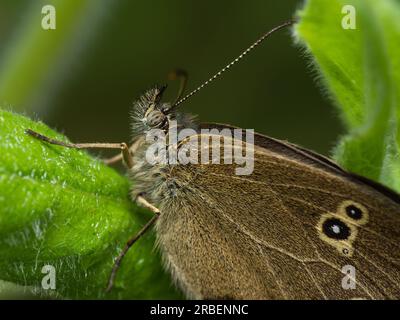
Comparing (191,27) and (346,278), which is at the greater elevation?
(191,27)

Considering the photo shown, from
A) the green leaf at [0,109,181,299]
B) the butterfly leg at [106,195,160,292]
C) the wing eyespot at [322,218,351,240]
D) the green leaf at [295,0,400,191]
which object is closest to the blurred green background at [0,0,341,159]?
the butterfly leg at [106,195,160,292]

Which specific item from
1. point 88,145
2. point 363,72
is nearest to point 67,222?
point 88,145

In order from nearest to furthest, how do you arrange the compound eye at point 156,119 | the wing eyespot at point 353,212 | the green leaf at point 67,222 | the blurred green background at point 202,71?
the green leaf at point 67,222 < the wing eyespot at point 353,212 < the compound eye at point 156,119 < the blurred green background at point 202,71

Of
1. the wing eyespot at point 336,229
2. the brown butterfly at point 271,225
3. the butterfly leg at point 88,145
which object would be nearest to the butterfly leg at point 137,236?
the brown butterfly at point 271,225

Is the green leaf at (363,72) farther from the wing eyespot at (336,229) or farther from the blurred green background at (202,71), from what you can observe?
the blurred green background at (202,71)

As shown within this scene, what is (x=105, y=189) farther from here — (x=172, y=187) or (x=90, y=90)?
(x=90, y=90)

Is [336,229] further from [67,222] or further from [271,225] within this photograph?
[67,222]
